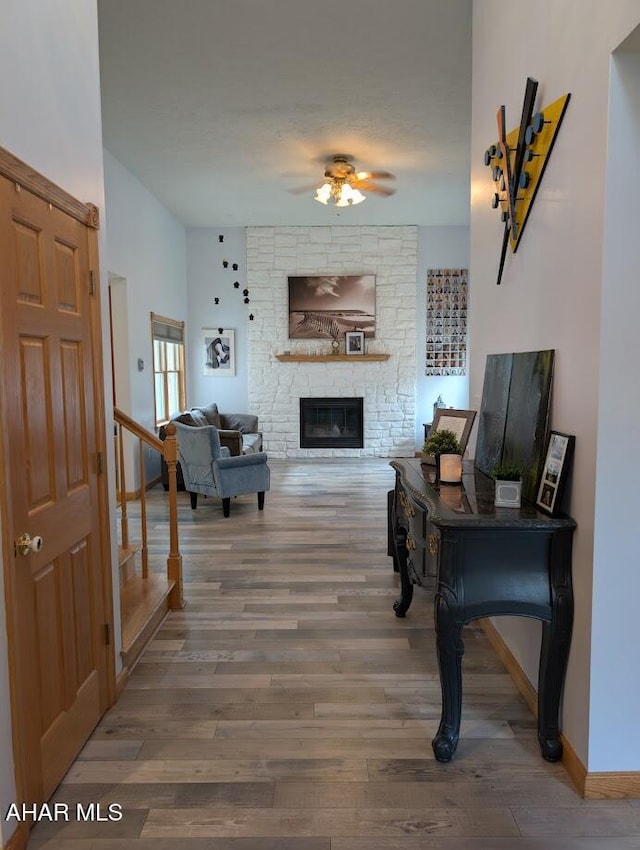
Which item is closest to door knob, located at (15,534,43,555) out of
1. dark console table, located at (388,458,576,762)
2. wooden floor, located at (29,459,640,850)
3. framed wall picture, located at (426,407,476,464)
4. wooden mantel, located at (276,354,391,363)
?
wooden floor, located at (29,459,640,850)

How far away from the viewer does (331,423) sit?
9102mm

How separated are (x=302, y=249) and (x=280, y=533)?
5151mm

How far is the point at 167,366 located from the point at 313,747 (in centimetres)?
644

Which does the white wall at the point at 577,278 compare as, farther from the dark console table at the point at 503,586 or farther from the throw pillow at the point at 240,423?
the throw pillow at the point at 240,423

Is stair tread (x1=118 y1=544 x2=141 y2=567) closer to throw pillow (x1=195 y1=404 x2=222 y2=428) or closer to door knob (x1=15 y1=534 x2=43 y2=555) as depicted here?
door knob (x1=15 y1=534 x2=43 y2=555)

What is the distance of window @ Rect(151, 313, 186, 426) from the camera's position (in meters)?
7.46

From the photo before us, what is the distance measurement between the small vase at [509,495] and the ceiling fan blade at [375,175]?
188 inches

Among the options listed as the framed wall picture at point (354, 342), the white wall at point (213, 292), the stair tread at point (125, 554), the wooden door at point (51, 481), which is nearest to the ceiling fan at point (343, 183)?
the framed wall picture at point (354, 342)

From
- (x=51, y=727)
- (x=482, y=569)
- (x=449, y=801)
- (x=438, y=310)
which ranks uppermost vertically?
(x=438, y=310)

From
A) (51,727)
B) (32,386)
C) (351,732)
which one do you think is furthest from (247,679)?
(32,386)

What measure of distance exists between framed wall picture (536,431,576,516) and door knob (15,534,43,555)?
5.65ft

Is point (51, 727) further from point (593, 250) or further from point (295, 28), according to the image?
point (295, 28)

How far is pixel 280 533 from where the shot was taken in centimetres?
509

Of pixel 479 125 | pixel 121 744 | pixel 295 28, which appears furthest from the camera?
pixel 295 28
